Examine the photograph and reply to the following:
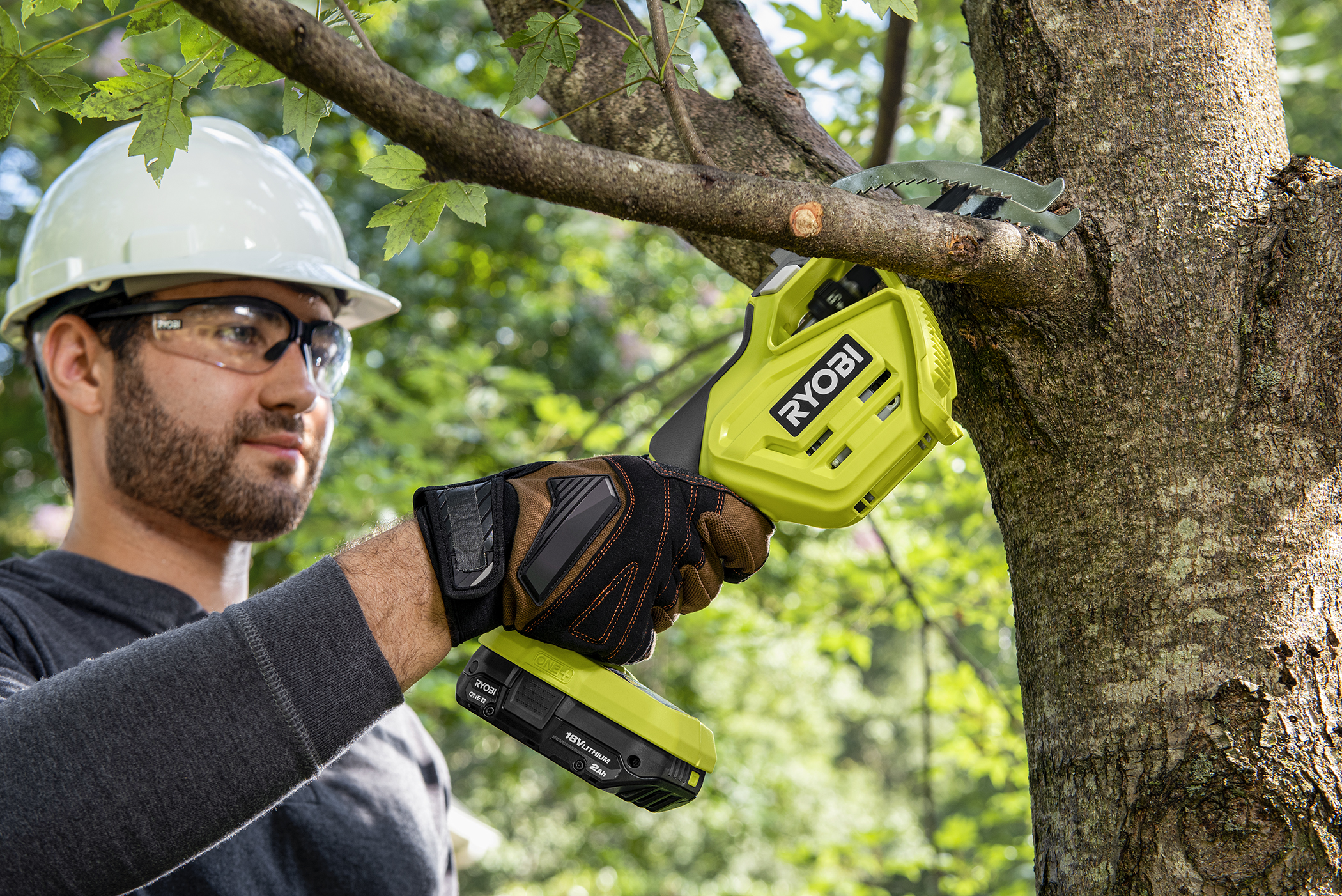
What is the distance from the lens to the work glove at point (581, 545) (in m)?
1.05

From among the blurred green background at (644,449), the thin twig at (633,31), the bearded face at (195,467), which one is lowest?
the blurred green background at (644,449)

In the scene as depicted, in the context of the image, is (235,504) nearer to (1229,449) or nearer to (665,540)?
(665,540)

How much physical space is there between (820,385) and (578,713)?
0.57 meters

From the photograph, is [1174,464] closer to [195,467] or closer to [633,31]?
[633,31]

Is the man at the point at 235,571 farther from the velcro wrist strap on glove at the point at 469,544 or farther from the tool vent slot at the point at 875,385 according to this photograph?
the tool vent slot at the point at 875,385

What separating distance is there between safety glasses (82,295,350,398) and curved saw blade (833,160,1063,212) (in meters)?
1.31

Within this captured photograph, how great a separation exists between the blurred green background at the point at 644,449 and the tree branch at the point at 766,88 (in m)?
0.86

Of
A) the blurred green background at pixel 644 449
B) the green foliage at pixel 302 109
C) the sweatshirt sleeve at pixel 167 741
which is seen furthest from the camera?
the blurred green background at pixel 644 449

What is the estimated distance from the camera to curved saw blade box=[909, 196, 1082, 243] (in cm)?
100

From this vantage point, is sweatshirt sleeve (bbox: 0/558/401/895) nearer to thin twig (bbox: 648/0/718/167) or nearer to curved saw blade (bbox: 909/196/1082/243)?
thin twig (bbox: 648/0/718/167)

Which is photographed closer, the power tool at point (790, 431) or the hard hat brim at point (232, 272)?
the power tool at point (790, 431)

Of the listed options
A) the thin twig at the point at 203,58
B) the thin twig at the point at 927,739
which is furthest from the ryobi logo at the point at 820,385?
the thin twig at the point at 927,739

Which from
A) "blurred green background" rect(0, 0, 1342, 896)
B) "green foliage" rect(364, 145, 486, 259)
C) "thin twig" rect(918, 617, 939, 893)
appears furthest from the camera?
"blurred green background" rect(0, 0, 1342, 896)

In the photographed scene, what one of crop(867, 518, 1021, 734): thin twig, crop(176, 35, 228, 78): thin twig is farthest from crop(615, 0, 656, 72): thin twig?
crop(867, 518, 1021, 734): thin twig
